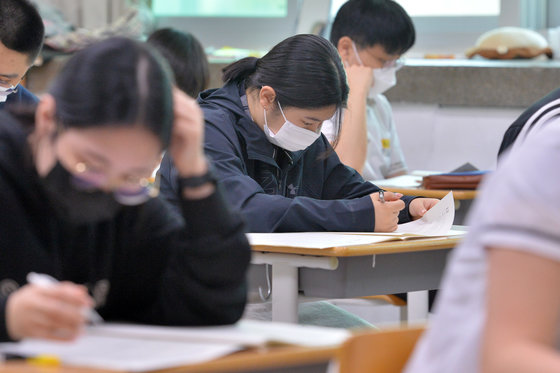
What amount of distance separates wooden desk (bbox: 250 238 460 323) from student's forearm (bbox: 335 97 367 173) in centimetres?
138

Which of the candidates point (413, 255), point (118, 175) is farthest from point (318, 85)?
point (118, 175)

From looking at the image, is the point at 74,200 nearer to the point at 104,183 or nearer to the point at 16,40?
the point at 104,183

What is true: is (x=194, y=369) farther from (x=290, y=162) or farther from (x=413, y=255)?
(x=290, y=162)

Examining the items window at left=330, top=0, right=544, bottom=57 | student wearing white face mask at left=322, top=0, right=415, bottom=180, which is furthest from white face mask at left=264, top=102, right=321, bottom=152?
window at left=330, top=0, right=544, bottom=57

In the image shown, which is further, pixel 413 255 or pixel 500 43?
pixel 500 43

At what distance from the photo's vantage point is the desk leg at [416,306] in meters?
2.84

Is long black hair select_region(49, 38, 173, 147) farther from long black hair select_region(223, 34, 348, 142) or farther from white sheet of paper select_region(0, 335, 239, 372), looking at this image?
long black hair select_region(223, 34, 348, 142)

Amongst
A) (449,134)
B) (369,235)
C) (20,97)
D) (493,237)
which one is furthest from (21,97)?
(449,134)

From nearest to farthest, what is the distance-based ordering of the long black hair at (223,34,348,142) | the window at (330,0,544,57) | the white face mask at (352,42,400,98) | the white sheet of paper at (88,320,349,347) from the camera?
the white sheet of paper at (88,320,349,347) → the long black hair at (223,34,348,142) → the white face mask at (352,42,400,98) → the window at (330,0,544,57)

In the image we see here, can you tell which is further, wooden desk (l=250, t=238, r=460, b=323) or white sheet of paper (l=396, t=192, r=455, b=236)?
white sheet of paper (l=396, t=192, r=455, b=236)

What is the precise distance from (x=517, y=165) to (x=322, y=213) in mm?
1337

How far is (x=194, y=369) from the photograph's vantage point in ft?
3.24

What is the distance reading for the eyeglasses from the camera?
1127 millimetres

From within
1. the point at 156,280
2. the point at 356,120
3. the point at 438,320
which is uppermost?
the point at 438,320
